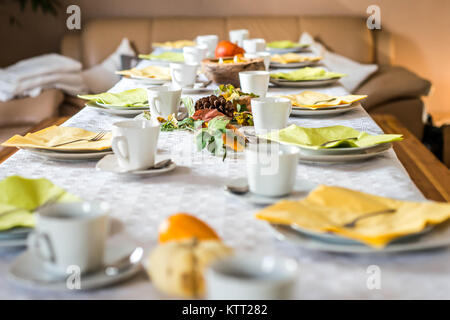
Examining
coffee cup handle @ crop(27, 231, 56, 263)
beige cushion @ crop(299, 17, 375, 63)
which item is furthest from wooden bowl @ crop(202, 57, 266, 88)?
beige cushion @ crop(299, 17, 375, 63)

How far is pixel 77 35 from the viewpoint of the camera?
412 cm

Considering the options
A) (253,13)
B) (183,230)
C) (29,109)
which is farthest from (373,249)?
(253,13)

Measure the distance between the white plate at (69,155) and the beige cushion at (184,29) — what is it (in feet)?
9.71

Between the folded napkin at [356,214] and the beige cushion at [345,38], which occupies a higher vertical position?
the folded napkin at [356,214]

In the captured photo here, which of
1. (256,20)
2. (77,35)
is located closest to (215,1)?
(256,20)

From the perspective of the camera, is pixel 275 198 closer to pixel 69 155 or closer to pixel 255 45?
pixel 69 155

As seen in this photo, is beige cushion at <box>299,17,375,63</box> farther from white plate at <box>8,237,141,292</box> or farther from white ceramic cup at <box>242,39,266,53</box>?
white plate at <box>8,237,141,292</box>

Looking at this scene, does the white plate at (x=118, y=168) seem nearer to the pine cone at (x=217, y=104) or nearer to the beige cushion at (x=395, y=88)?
the pine cone at (x=217, y=104)

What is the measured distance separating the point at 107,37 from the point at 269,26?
1.04 metres

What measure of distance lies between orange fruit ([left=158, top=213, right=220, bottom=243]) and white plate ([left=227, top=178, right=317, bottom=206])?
18 centimetres

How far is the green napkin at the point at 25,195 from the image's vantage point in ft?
2.54

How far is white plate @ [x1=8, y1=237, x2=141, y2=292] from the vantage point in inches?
23.2

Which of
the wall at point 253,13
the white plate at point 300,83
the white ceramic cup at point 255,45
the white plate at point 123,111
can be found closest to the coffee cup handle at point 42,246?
the white plate at point 123,111
